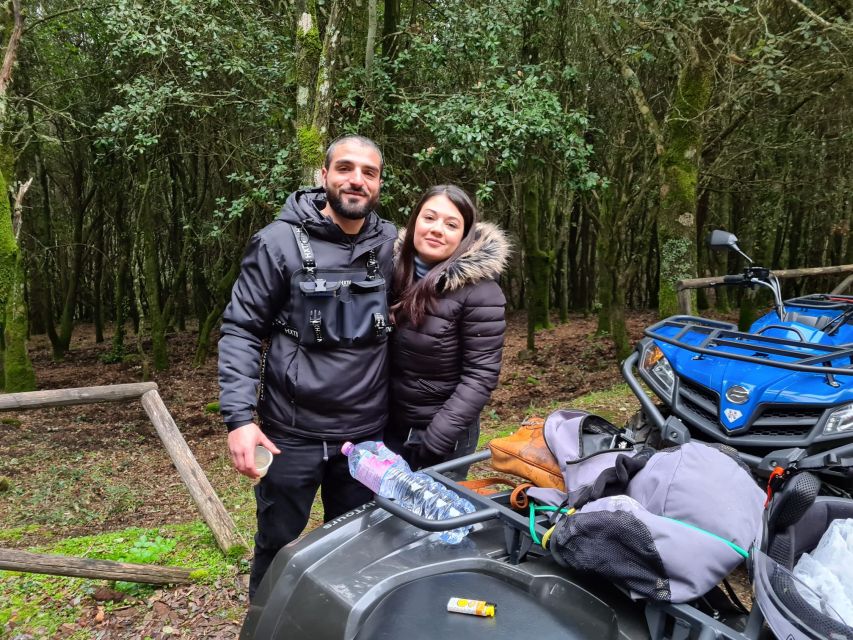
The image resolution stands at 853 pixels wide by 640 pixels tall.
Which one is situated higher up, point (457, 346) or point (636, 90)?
point (636, 90)

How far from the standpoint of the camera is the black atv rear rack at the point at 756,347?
2666 millimetres

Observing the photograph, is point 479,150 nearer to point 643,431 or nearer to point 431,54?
point 431,54

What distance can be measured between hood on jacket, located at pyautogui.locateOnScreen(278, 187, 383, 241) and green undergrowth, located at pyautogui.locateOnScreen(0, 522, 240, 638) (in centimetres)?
239

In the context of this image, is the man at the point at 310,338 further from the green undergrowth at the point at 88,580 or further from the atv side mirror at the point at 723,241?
the atv side mirror at the point at 723,241

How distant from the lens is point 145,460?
8469 millimetres

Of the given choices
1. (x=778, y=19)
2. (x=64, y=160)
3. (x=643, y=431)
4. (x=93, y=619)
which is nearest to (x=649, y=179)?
(x=778, y=19)

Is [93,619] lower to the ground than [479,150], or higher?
lower

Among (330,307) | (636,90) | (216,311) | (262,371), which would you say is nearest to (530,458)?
(330,307)

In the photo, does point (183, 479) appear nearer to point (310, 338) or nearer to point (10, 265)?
point (310, 338)

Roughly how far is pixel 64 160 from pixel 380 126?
16.4 m

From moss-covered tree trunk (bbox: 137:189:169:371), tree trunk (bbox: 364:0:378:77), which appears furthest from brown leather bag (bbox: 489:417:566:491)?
moss-covered tree trunk (bbox: 137:189:169:371)

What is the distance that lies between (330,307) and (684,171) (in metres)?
6.28

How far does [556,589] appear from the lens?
1.59 m

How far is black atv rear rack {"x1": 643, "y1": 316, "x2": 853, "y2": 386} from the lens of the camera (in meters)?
2.67
